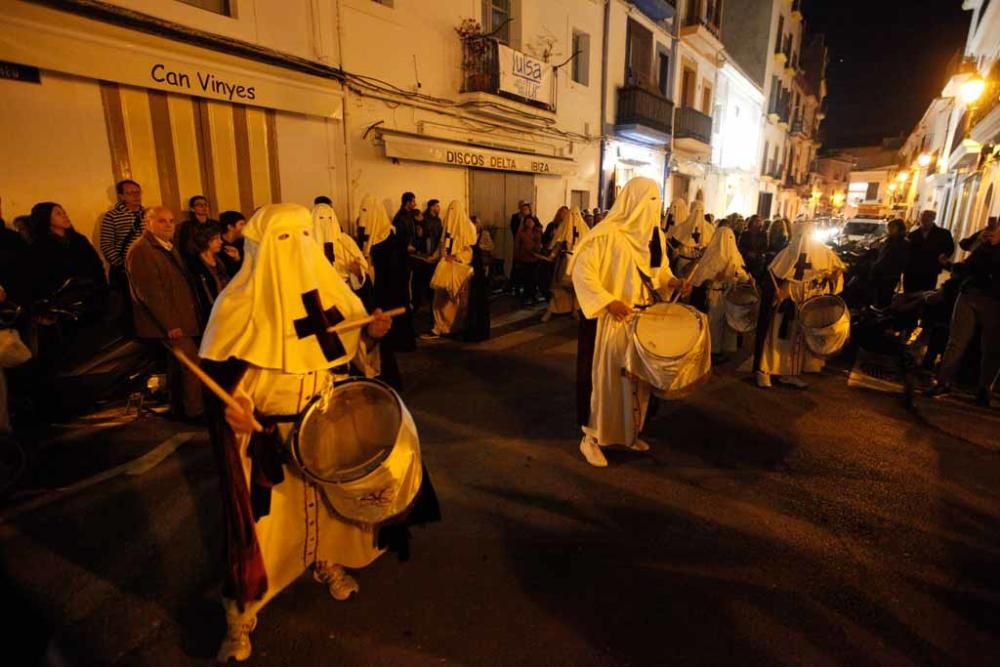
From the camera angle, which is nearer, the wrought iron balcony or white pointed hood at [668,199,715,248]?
white pointed hood at [668,199,715,248]

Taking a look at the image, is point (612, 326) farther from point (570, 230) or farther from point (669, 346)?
point (570, 230)

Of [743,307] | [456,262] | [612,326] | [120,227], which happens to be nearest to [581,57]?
[456,262]

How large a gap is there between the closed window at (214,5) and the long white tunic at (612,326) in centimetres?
650

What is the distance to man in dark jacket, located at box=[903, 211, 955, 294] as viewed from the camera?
25.9 ft

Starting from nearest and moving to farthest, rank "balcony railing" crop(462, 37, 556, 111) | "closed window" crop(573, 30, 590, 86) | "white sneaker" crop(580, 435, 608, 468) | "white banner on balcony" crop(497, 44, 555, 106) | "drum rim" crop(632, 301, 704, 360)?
"drum rim" crop(632, 301, 704, 360) → "white sneaker" crop(580, 435, 608, 468) → "balcony railing" crop(462, 37, 556, 111) → "white banner on balcony" crop(497, 44, 555, 106) → "closed window" crop(573, 30, 590, 86)

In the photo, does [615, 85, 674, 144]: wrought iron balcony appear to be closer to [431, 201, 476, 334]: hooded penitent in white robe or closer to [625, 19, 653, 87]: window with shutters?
[625, 19, 653, 87]: window with shutters

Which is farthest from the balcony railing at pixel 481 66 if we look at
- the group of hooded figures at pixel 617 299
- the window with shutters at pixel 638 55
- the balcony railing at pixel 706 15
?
the balcony railing at pixel 706 15

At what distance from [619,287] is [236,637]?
324cm

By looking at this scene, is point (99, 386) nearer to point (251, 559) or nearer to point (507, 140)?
point (251, 559)

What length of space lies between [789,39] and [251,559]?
38.8 m

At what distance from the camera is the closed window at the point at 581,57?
14383 millimetres

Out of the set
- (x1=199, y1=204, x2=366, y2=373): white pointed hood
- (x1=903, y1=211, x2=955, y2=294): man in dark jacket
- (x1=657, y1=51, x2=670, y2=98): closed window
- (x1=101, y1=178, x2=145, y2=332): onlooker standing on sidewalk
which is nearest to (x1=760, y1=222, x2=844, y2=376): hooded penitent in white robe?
(x1=903, y1=211, x2=955, y2=294): man in dark jacket

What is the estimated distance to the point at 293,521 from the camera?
2.62 meters

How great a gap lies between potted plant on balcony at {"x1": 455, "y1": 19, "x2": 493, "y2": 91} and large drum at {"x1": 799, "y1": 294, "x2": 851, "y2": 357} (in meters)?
7.80
